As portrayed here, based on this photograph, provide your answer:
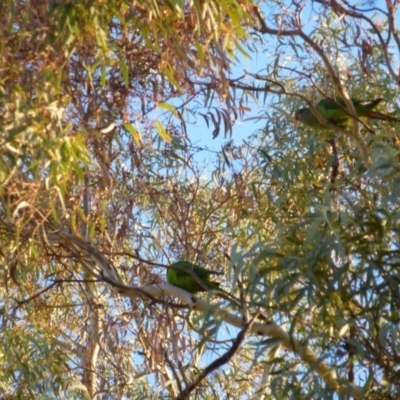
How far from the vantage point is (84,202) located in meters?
3.49

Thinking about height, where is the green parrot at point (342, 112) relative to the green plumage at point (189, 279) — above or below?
above

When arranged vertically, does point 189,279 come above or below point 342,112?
below

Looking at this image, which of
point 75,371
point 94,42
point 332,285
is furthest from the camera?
point 75,371

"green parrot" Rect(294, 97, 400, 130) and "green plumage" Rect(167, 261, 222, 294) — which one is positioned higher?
"green parrot" Rect(294, 97, 400, 130)

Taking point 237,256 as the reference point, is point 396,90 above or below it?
above

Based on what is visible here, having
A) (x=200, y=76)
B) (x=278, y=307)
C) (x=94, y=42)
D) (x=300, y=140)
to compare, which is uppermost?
(x=300, y=140)

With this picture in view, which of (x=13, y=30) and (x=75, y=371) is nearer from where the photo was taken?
(x=13, y=30)

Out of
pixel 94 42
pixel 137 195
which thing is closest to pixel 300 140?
pixel 137 195

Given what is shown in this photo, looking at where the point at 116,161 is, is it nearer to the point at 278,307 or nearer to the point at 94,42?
the point at 94,42

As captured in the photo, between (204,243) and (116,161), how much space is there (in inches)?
29.7

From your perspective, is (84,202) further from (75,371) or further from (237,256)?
(75,371)

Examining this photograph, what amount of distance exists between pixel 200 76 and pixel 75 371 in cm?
199

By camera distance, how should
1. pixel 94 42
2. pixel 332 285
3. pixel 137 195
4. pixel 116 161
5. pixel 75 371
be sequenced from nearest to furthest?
1. pixel 332 285
2. pixel 94 42
3. pixel 116 161
4. pixel 137 195
5. pixel 75 371

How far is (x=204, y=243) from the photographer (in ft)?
14.7
